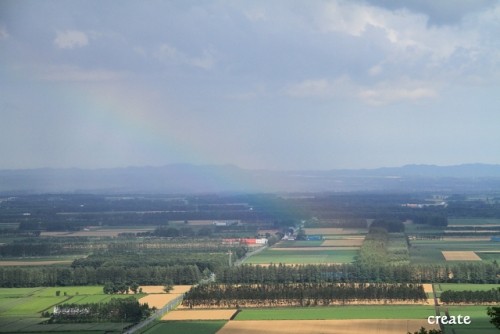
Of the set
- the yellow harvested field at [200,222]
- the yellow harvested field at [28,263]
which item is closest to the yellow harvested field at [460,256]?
the yellow harvested field at [28,263]

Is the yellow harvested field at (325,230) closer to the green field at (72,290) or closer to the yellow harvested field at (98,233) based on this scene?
the yellow harvested field at (98,233)

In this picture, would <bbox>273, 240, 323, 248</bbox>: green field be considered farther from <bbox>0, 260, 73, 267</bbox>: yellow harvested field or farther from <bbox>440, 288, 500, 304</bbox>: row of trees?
<bbox>440, 288, 500, 304</bbox>: row of trees

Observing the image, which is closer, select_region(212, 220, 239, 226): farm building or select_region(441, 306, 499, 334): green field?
select_region(441, 306, 499, 334): green field

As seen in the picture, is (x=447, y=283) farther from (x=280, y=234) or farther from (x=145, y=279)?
A: (x=280, y=234)

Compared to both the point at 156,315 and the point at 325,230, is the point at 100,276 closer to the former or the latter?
the point at 156,315

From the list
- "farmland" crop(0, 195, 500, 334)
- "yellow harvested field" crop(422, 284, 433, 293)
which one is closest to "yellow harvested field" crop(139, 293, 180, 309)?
"farmland" crop(0, 195, 500, 334)

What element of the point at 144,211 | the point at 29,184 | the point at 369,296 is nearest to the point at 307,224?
the point at 144,211

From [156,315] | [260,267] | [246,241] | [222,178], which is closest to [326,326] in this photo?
[156,315]
